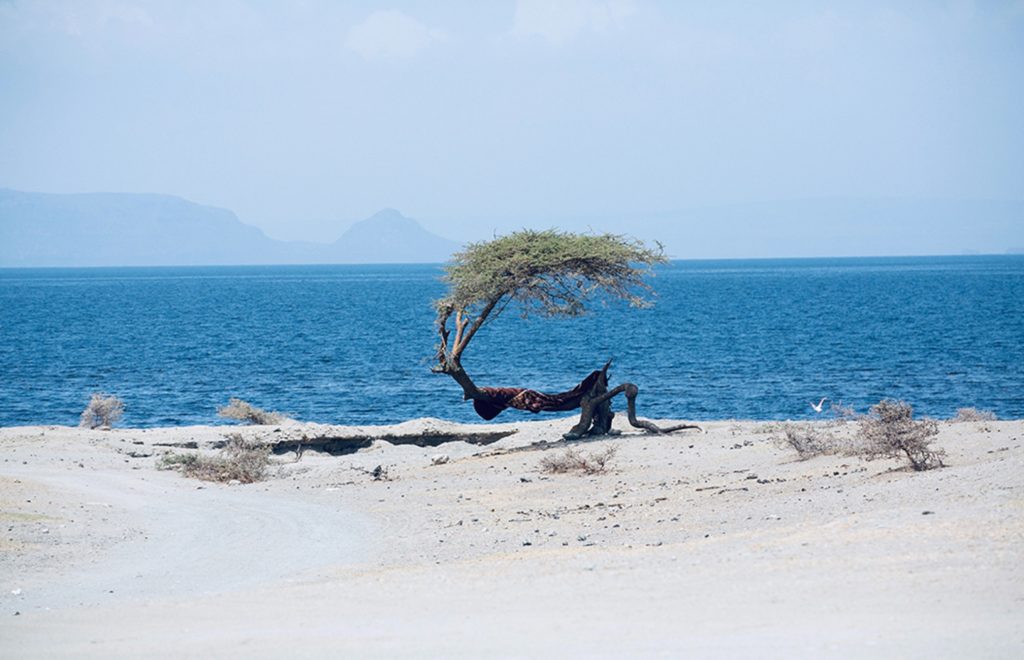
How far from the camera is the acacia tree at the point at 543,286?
2312cm

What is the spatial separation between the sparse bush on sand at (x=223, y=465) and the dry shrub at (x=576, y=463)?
526cm

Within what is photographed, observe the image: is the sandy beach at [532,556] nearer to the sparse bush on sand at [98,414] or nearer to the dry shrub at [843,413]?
the dry shrub at [843,413]

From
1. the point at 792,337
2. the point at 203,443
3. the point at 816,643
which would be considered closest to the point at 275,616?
the point at 816,643

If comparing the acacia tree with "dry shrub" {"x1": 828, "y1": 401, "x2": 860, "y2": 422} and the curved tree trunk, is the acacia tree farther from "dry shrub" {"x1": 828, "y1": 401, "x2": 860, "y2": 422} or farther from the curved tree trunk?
"dry shrub" {"x1": 828, "y1": 401, "x2": 860, "y2": 422}

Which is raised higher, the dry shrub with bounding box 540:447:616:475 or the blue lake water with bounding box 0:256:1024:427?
the dry shrub with bounding box 540:447:616:475

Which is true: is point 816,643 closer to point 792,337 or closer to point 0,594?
point 0,594

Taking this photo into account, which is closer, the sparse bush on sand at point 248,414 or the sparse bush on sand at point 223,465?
the sparse bush on sand at point 223,465

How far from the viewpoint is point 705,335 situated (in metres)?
66.6

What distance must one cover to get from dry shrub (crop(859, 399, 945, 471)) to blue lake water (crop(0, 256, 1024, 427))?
1749 cm

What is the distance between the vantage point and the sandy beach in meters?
8.80

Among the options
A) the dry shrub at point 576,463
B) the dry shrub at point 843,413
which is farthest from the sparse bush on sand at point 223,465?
the dry shrub at point 843,413

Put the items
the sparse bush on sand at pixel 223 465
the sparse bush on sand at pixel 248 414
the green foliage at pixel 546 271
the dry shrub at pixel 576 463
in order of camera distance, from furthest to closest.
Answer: the sparse bush on sand at pixel 248 414
the green foliage at pixel 546 271
the sparse bush on sand at pixel 223 465
the dry shrub at pixel 576 463

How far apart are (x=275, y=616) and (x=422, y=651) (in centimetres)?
185

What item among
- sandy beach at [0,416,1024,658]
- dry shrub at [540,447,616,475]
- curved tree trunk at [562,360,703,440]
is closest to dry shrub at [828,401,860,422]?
sandy beach at [0,416,1024,658]
